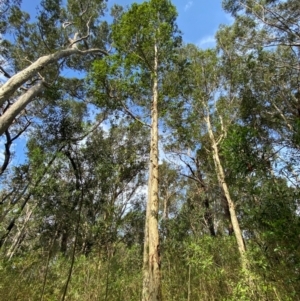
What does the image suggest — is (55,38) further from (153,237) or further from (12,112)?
(153,237)

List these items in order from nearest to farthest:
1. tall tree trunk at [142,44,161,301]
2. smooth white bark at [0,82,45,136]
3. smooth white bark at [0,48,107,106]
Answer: tall tree trunk at [142,44,161,301], smooth white bark at [0,82,45,136], smooth white bark at [0,48,107,106]

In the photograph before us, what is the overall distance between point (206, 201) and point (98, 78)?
28.8ft

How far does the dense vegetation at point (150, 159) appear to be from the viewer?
13.6ft

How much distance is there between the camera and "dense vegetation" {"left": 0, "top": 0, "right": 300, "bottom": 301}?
13.6 feet

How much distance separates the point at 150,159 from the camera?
573 cm

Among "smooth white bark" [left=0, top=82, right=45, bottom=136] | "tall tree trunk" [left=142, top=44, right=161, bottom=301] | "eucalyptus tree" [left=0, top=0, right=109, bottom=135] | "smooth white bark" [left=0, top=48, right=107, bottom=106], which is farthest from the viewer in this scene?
"eucalyptus tree" [left=0, top=0, right=109, bottom=135]

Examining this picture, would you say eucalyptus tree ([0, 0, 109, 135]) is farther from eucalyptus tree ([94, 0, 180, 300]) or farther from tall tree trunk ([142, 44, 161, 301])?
tall tree trunk ([142, 44, 161, 301])

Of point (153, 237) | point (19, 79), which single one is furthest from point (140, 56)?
point (153, 237)

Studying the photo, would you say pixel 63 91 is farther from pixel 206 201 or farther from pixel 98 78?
pixel 206 201

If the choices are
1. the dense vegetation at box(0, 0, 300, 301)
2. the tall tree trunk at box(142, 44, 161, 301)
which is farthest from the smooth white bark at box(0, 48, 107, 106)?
the tall tree trunk at box(142, 44, 161, 301)

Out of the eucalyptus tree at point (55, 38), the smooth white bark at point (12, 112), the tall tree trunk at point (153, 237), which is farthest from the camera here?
the eucalyptus tree at point (55, 38)

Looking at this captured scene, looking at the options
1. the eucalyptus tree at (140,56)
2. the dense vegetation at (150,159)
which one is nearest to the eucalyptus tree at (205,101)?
the dense vegetation at (150,159)

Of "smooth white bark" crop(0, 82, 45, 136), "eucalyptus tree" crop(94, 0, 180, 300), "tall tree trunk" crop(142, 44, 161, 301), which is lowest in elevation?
"tall tree trunk" crop(142, 44, 161, 301)

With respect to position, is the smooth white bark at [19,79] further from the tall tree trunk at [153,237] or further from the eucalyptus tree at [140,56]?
the tall tree trunk at [153,237]
